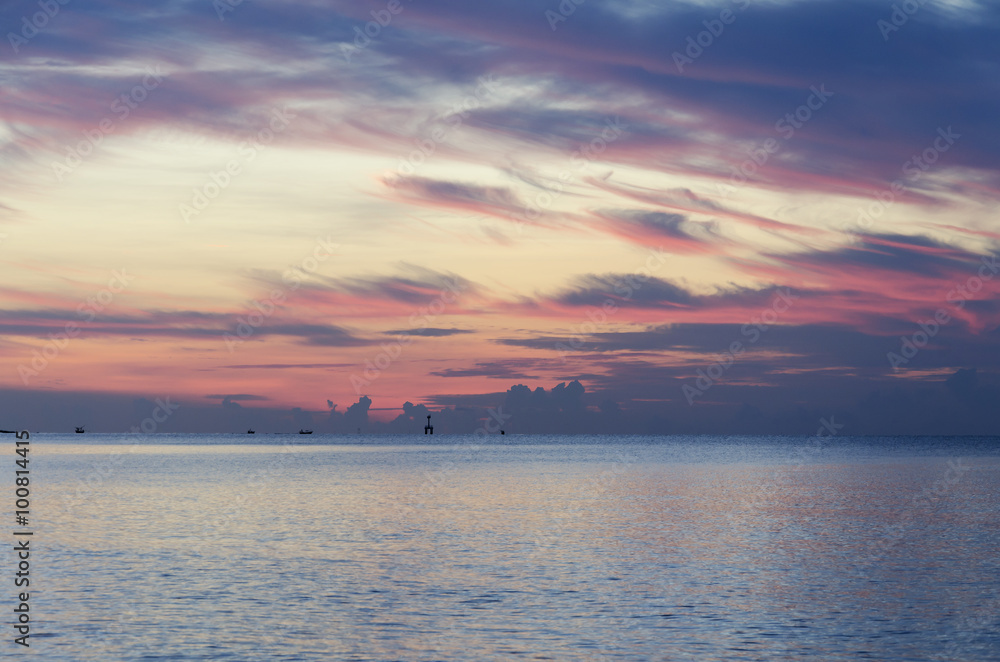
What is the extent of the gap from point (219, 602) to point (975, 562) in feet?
125

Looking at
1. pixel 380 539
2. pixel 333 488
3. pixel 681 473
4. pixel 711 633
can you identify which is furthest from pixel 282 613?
pixel 681 473

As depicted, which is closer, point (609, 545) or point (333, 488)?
point (609, 545)

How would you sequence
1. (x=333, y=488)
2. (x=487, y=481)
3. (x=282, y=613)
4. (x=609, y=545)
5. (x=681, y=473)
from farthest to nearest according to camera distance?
(x=681, y=473)
(x=487, y=481)
(x=333, y=488)
(x=609, y=545)
(x=282, y=613)

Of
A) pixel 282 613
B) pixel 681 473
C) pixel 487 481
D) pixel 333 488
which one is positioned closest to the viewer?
pixel 282 613

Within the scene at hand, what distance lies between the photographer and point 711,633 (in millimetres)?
33969

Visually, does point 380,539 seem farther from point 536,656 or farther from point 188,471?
point 188,471

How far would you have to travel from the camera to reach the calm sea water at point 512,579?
1286 inches

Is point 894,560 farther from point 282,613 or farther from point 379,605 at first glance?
point 282,613

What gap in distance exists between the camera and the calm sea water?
32.7 meters

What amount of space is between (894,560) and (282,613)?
1290 inches

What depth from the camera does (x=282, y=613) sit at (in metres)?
37.1

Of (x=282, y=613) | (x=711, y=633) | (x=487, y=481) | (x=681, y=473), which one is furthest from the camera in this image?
(x=681, y=473)

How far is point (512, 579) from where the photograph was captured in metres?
44.0

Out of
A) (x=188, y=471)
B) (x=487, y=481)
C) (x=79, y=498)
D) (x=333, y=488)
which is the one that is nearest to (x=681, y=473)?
(x=487, y=481)
